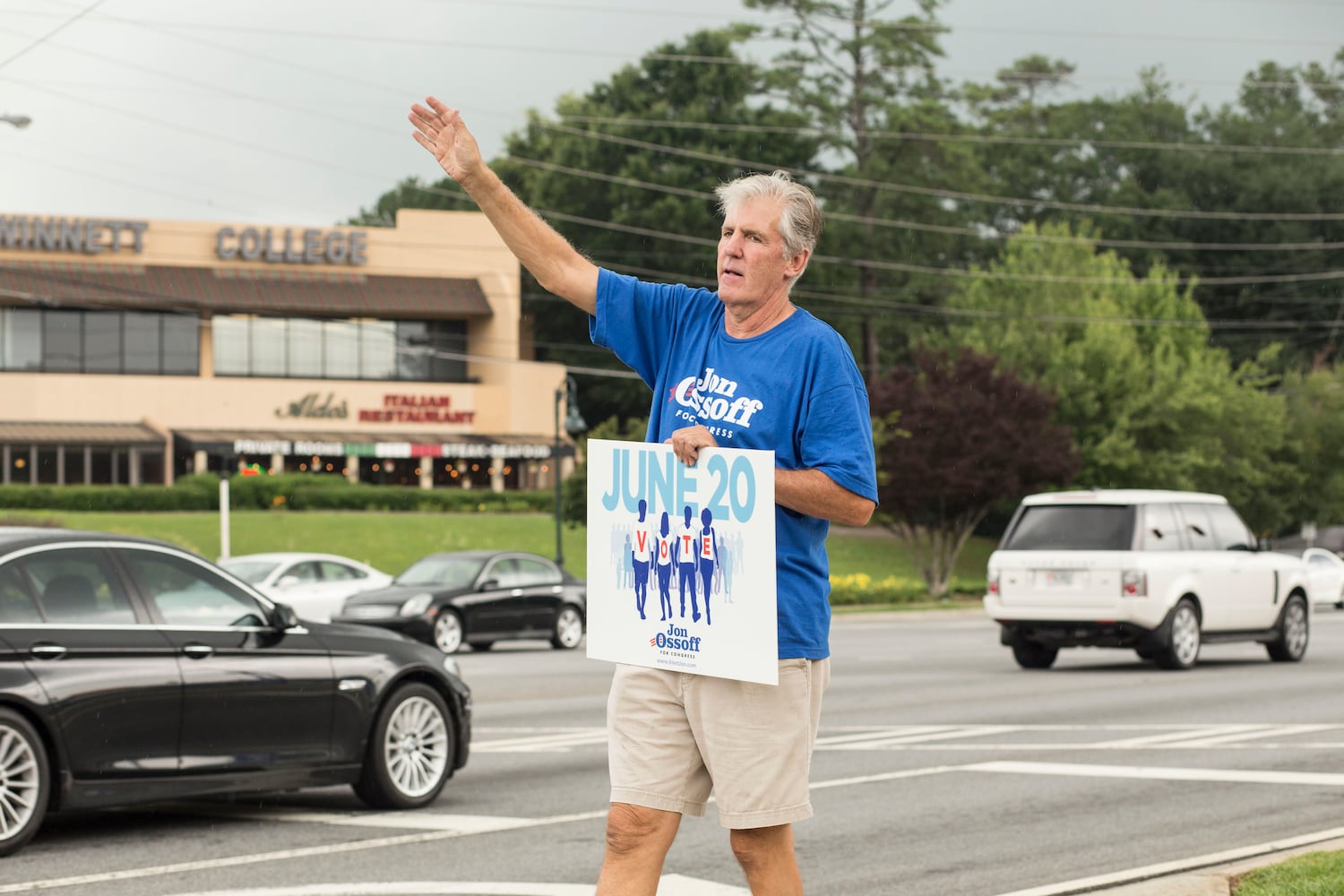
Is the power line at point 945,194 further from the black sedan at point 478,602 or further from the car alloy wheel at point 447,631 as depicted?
the car alloy wheel at point 447,631

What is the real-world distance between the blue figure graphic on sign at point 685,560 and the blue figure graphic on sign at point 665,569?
25 millimetres

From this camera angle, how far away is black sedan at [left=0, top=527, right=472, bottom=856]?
8.30m

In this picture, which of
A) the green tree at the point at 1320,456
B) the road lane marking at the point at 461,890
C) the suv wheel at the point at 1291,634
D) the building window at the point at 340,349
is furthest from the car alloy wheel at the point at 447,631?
the green tree at the point at 1320,456

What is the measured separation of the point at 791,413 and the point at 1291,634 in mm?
18234

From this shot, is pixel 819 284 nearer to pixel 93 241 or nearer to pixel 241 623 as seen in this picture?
pixel 93 241

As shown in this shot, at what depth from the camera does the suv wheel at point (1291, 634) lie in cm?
2103

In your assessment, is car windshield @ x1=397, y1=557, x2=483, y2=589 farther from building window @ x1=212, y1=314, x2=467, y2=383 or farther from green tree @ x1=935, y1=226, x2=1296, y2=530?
building window @ x1=212, y1=314, x2=467, y2=383

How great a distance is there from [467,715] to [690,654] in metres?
5.85

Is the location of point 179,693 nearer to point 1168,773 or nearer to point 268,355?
point 1168,773

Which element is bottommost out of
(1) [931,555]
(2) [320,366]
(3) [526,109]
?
(1) [931,555]

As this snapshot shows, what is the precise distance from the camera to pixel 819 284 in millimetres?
81062

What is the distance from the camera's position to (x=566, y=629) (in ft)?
85.1

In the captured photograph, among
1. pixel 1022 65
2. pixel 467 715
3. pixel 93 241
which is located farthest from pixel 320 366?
pixel 467 715

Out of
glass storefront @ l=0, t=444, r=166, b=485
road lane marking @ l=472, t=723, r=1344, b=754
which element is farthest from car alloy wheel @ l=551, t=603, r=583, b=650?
glass storefront @ l=0, t=444, r=166, b=485
